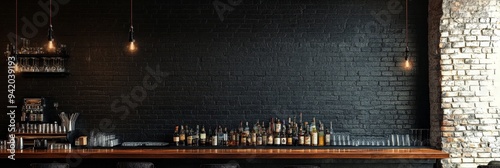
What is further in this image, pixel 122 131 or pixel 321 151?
pixel 122 131

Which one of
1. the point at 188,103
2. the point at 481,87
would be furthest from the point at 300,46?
the point at 481,87

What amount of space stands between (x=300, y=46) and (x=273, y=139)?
1407 millimetres

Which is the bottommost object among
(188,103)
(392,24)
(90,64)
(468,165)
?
(468,165)

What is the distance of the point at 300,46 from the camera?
7926mm

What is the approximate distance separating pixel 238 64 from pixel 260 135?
42.9 inches

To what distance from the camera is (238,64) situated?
26.1 ft

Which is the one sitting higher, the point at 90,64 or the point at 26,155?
the point at 90,64

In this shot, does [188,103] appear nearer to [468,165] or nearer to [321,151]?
[321,151]

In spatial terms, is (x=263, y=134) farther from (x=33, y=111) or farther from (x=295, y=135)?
(x=33, y=111)

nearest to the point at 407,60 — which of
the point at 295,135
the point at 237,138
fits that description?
the point at 295,135

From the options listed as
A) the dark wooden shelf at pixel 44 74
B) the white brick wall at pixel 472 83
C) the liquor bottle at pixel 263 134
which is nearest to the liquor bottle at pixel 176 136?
the liquor bottle at pixel 263 134

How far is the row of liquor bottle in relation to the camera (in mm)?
7699

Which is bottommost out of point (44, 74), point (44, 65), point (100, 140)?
point (100, 140)

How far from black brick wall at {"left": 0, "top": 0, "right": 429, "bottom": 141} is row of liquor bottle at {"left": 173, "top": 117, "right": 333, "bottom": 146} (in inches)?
5.3
